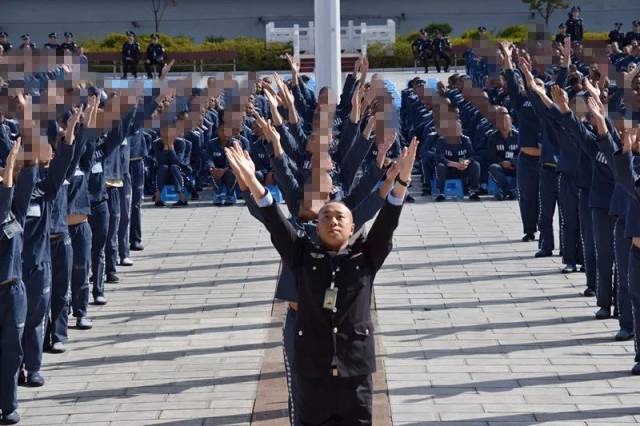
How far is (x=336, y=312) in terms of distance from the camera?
7.30 metres

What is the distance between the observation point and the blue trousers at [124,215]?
590 inches

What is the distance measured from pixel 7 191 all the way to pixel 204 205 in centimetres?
1096

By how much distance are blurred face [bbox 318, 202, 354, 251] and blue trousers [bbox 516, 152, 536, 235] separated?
9.18 metres

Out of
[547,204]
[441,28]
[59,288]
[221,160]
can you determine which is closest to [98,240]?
[59,288]

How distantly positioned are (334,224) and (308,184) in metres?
1.63

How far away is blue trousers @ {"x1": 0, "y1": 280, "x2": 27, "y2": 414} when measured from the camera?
32.0ft

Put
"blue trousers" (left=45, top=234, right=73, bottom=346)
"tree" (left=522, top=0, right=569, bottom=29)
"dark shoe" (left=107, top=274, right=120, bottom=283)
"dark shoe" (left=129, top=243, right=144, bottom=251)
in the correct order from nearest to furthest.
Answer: "blue trousers" (left=45, top=234, right=73, bottom=346) → "dark shoe" (left=107, top=274, right=120, bottom=283) → "dark shoe" (left=129, top=243, right=144, bottom=251) → "tree" (left=522, top=0, right=569, bottom=29)

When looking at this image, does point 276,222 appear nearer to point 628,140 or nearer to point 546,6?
point 628,140

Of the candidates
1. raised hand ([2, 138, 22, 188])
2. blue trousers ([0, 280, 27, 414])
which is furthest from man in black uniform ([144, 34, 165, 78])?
raised hand ([2, 138, 22, 188])

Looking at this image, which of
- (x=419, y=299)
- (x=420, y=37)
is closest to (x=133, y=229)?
(x=419, y=299)

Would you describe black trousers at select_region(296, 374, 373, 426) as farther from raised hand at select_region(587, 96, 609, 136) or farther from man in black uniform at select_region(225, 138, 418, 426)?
raised hand at select_region(587, 96, 609, 136)

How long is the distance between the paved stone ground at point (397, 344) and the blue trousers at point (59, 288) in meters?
0.27

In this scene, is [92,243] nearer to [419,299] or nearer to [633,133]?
[419,299]

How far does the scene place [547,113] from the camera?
43.9 ft
